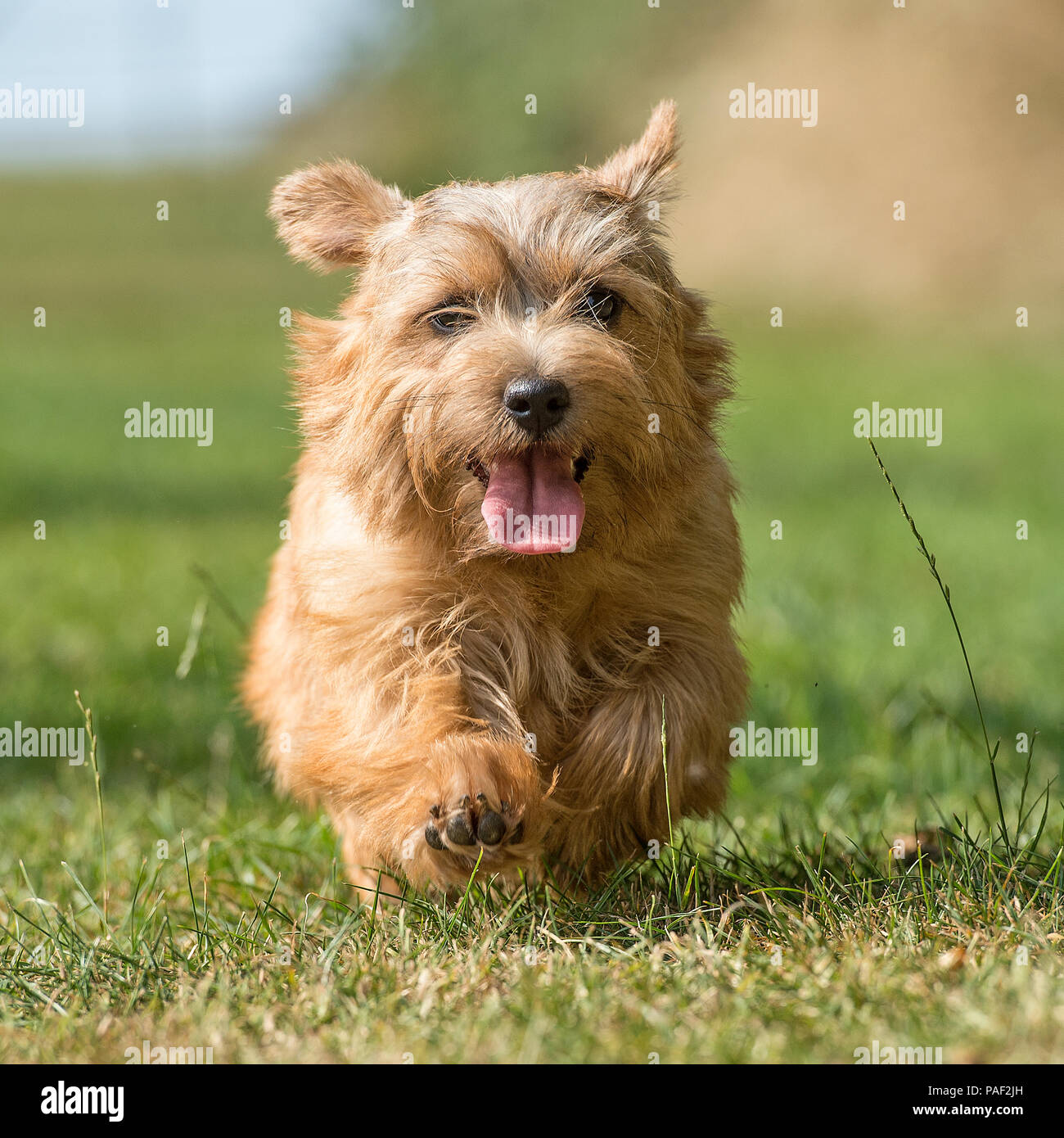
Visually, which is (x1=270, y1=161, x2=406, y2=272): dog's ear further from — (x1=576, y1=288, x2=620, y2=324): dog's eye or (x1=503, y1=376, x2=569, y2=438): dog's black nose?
(x1=503, y1=376, x2=569, y2=438): dog's black nose

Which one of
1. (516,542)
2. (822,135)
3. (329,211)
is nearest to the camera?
(516,542)

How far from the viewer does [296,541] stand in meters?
4.03

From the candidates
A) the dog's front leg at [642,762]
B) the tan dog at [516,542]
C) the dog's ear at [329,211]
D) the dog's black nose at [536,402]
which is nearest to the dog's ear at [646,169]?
the tan dog at [516,542]

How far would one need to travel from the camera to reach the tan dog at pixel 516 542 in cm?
324

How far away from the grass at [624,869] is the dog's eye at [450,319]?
839 mm

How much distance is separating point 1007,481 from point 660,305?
357 inches

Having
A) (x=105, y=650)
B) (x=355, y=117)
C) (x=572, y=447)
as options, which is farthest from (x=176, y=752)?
(x=355, y=117)

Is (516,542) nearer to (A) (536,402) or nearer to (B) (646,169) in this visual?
(A) (536,402)

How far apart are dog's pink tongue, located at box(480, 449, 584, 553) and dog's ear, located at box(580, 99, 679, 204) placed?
963mm

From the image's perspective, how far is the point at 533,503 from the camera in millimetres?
3299

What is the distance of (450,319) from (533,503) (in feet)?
1.76

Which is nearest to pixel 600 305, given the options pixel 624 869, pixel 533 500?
pixel 533 500

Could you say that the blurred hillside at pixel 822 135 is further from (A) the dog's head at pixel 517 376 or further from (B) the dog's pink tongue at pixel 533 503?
(B) the dog's pink tongue at pixel 533 503

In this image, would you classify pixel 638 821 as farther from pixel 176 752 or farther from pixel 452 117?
pixel 452 117
